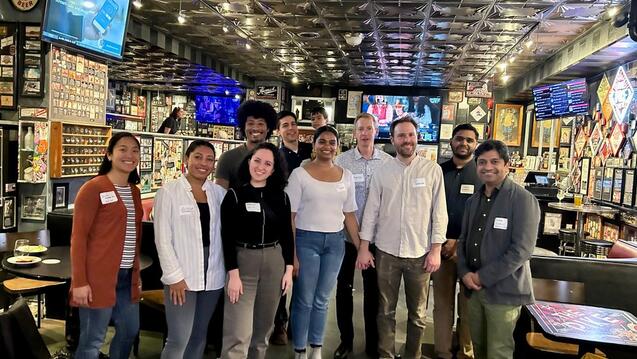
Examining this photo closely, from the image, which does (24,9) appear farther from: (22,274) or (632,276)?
(632,276)

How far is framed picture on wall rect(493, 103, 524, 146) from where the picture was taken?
13398 mm

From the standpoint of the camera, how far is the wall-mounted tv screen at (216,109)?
52.8ft

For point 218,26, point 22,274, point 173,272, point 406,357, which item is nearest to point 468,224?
point 406,357

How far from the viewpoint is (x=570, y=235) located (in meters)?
7.20

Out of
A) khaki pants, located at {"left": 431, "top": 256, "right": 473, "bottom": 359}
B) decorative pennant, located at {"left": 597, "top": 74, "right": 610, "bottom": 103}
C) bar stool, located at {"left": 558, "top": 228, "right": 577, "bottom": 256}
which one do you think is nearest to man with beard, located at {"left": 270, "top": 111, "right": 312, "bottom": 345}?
khaki pants, located at {"left": 431, "top": 256, "right": 473, "bottom": 359}

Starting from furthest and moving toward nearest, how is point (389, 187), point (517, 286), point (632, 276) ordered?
point (632, 276), point (389, 187), point (517, 286)

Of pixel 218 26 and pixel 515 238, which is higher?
pixel 218 26

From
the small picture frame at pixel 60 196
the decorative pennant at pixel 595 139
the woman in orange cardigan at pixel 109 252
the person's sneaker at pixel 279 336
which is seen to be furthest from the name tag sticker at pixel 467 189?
the decorative pennant at pixel 595 139

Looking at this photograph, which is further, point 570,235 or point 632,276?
point 570,235

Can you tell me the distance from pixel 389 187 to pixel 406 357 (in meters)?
1.21

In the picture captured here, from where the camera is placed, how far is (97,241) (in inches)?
102

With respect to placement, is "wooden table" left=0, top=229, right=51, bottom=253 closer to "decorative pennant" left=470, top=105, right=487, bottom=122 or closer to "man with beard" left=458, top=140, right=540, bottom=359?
"man with beard" left=458, top=140, right=540, bottom=359

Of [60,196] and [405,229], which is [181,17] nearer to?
[60,196]

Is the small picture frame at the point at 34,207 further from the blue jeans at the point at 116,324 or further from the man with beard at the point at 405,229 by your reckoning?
the man with beard at the point at 405,229
